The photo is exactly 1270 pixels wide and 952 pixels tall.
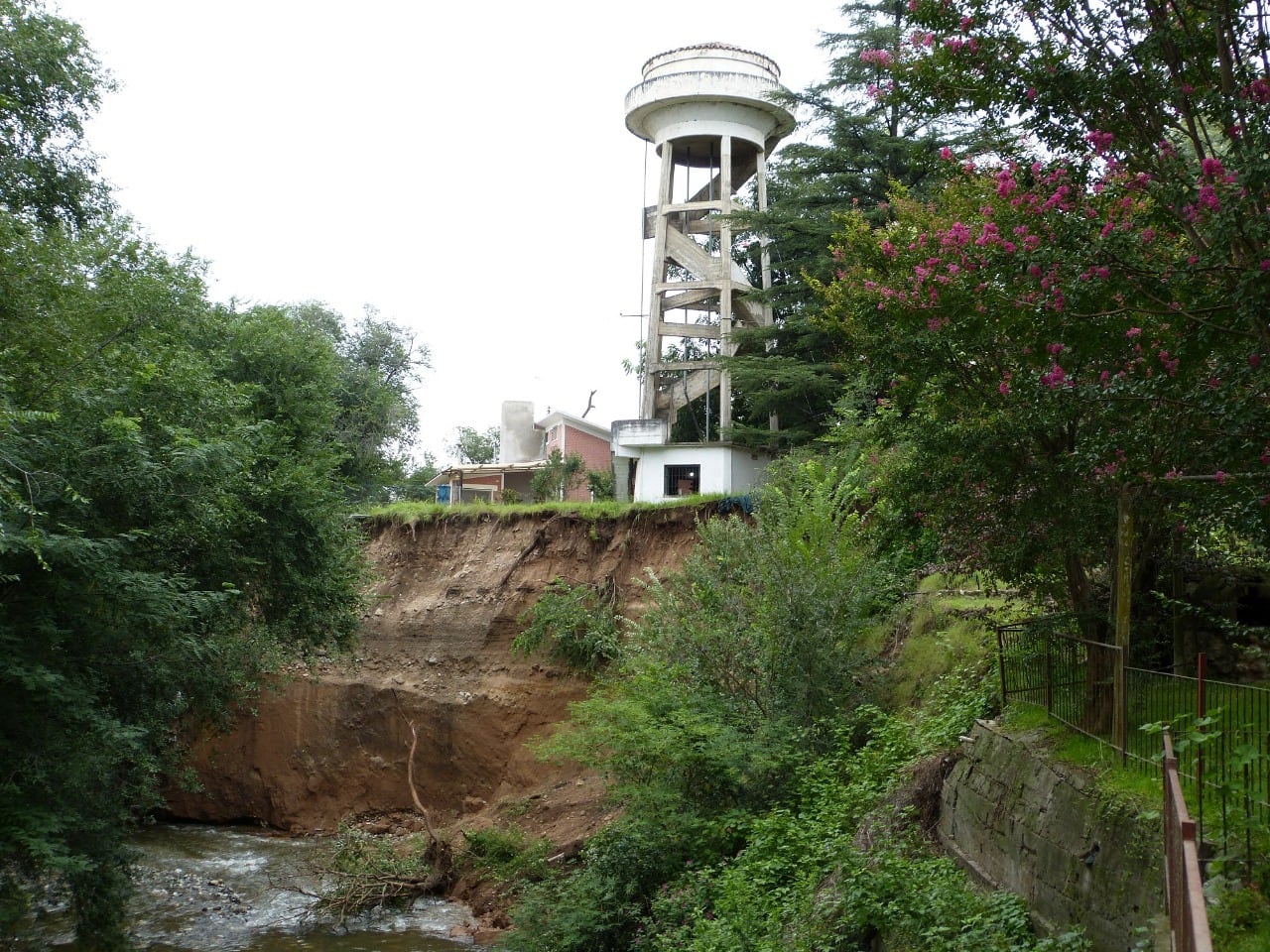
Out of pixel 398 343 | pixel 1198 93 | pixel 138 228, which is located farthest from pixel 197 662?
pixel 398 343

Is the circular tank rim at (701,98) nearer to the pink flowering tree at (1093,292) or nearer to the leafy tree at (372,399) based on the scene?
the leafy tree at (372,399)

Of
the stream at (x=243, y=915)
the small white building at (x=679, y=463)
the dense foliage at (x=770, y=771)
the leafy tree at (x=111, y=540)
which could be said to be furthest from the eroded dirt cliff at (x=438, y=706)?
the leafy tree at (x=111, y=540)

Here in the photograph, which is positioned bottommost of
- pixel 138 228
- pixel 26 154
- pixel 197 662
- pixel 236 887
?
pixel 236 887

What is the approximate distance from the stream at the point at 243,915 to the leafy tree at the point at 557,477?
41.2ft

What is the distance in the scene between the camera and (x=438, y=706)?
26312mm

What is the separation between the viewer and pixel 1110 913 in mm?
7832

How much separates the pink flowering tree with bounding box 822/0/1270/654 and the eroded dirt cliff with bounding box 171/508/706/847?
1499cm

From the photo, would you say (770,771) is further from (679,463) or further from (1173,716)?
(679,463)

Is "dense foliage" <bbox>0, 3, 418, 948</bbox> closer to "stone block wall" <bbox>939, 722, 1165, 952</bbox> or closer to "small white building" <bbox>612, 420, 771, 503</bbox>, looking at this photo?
"stone block wall" <bbox>939, 722, 1165, 952</bbox>

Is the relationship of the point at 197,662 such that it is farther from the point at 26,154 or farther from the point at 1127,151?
the point at 1127,151

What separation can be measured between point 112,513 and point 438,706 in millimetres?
13656

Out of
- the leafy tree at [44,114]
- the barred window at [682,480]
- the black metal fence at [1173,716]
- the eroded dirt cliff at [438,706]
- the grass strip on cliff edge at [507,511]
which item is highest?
the leafy tree at [44,114]

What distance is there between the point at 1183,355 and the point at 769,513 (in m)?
10.9

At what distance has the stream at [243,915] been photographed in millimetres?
17469
